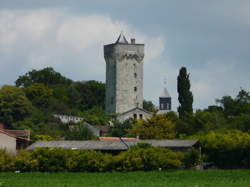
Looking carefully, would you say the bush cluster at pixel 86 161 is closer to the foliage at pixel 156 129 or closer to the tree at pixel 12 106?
the foliage at pixel 156 129

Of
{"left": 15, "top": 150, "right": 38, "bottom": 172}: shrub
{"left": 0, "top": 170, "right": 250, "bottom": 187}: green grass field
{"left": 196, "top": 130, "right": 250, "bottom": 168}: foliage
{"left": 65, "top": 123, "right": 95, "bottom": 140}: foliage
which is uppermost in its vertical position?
{"left": 65, "top": 123, "right": 95, "bottom": 140}: foliage

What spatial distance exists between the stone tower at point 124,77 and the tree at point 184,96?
101ft

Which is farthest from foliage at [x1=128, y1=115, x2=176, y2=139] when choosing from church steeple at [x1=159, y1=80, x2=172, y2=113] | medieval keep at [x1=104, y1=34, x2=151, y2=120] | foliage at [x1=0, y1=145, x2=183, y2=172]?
church steeple at [x1=159, y1=80, x2=172, y2=113]

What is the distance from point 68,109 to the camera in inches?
4749

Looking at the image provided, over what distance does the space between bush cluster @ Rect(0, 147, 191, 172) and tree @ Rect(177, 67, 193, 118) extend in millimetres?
29018

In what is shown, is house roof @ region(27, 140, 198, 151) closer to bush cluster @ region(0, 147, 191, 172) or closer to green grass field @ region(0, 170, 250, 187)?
bush cluster @ region(0, 147, 191, 172)

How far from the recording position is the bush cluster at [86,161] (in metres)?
61.5

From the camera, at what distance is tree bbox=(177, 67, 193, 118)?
91000mm

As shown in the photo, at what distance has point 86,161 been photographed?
62.2 m

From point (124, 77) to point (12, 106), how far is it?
27.1m

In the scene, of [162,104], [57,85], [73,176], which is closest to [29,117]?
[57,85]

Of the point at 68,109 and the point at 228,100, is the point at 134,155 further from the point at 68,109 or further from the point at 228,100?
the point at 68,109

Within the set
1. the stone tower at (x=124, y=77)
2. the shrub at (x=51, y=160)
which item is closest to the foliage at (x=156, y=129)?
the shrub at (x=51, y=160)

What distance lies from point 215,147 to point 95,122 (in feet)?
140
